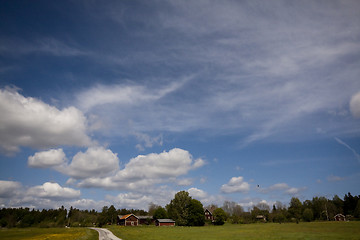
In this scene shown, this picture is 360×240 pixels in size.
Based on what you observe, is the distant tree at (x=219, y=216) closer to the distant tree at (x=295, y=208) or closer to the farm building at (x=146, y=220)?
the farm building at (x=146, y=220)

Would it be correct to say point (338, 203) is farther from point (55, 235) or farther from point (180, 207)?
point (55, 235)

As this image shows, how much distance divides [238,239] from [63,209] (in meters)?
161

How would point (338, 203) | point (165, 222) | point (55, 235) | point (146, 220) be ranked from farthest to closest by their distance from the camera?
point (338, 203) < point (146, 220) < point (165, 222) < point (55, 235)

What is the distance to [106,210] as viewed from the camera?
486 ft

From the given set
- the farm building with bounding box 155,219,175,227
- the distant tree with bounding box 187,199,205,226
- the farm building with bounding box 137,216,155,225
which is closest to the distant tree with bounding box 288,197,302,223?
the distant tree with bounding box 187,199,205,226

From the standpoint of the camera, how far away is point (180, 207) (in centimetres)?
11275

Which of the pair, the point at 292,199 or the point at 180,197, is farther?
the point at 292,199

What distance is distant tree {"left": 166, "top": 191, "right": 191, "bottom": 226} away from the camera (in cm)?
10981

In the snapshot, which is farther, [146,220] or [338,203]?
[338,203]

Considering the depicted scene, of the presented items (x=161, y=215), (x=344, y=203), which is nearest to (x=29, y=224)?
(x=161, y=215)

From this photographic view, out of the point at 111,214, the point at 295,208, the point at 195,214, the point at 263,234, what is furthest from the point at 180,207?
the point at 295,208

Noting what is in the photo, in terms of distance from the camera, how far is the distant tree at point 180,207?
360 feet

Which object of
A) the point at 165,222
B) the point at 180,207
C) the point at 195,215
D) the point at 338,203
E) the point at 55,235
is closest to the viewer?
the point at 55,235

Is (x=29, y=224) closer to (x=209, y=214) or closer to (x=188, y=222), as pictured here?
(x=188, y=222)
